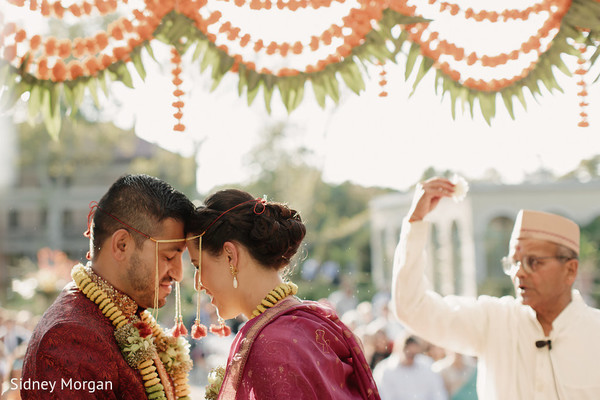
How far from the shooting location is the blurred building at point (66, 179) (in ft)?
62.8

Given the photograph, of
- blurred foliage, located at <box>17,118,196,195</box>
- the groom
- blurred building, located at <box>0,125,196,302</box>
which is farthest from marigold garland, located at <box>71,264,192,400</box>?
blurred foliage, located at <box>17,118,196,195</box>

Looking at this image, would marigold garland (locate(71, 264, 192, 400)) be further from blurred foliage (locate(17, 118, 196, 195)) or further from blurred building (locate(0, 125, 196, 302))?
blurred foliage (locate(17, 118, 196, 195))

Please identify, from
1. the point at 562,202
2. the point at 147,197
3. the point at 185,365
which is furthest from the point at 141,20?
the point at 562,202

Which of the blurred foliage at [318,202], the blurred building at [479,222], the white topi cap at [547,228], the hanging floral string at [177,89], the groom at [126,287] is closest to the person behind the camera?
the groom at [126,287]

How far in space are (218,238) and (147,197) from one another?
34 centimetres

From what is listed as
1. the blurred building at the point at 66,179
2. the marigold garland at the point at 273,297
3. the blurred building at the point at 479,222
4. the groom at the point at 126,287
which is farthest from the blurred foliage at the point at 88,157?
the marigold garland at the point at 273,297

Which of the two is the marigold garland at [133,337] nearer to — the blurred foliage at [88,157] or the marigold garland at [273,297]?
the marigold garland at [273,297]

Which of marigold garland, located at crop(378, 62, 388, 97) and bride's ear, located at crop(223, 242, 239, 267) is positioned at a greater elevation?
marigold garland, located at crop(378, 62, 388, 97)

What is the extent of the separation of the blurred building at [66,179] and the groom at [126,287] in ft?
45.4

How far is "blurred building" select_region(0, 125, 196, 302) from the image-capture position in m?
19.1

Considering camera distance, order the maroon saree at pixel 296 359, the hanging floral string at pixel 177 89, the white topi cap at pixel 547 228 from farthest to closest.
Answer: the white topi cap at pixel 547 228 → the hanging floral string at pixel 177 89 → the maroon saree at pixel 296 359

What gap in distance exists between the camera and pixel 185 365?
252 centimetres

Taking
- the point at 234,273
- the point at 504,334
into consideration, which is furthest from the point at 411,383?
the point at 234,273

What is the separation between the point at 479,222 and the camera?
43.3 feet
